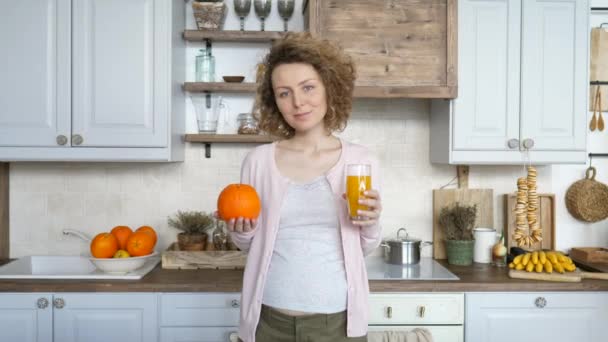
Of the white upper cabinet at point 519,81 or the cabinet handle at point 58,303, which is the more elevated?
the white upper cabinet at point 519,81

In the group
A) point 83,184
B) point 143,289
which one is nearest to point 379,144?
point 143,289

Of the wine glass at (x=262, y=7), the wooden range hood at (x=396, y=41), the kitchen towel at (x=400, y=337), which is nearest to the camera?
the kitchen towel at (x=400, y=337)

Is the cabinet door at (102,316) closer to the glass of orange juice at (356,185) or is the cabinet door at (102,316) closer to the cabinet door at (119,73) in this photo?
the cabinet door at (119,73)

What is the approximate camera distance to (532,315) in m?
2.25

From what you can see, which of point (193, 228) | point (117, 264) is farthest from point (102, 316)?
point (193, 228)

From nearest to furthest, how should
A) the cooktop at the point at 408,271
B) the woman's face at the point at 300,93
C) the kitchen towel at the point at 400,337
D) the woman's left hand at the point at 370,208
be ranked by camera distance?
the woman's left hand at the point at 370,208 → the woman's face at the point at 300,93 → the kitchen towel at the point at 400,337 → the cooktop at the point at 408,271

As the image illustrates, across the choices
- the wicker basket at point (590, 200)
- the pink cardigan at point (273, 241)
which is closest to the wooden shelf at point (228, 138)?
the pink cardigan at point (273, 241)

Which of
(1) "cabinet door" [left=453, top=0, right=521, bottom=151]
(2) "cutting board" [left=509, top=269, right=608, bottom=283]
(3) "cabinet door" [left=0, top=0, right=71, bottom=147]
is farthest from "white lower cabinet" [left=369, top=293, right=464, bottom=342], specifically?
(3) "cabinet door" [left=0, top=0, right=71, bottom=147]

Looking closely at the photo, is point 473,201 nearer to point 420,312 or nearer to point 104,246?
→ point 420,312

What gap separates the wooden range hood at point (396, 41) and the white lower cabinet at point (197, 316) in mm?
1117

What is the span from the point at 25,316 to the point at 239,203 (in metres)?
1.42

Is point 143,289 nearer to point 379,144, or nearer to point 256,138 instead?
point 256,138

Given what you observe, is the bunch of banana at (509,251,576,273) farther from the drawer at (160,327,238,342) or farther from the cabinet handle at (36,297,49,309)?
the cabinet handle at (36,297,49,309)

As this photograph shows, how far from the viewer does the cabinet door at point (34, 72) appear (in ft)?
7.73
